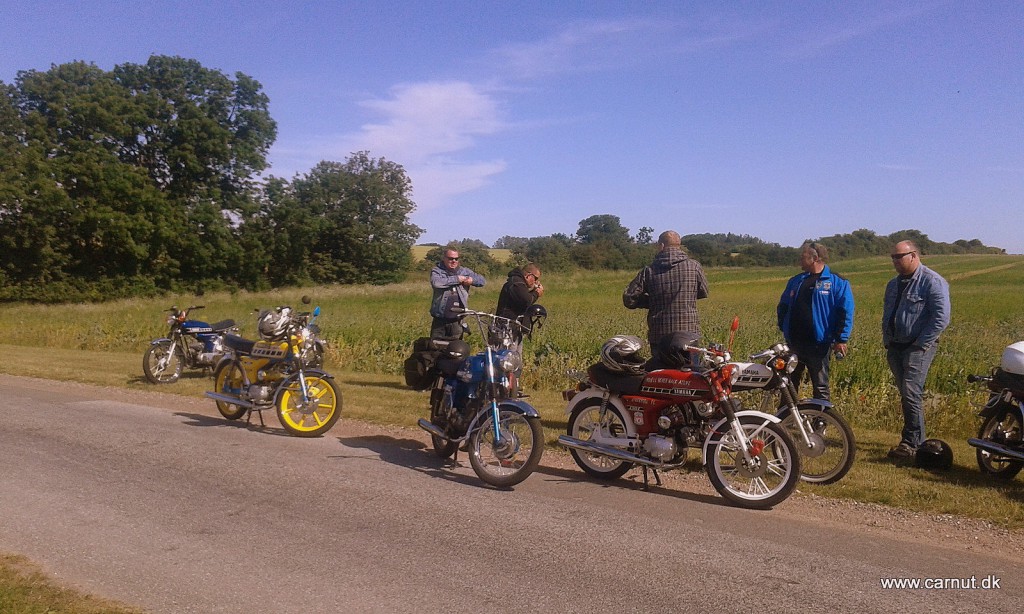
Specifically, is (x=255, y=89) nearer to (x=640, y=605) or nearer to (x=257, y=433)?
(x=257, y=433)

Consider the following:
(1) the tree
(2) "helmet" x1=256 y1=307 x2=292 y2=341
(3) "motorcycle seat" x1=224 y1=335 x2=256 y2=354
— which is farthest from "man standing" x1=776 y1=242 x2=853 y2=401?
(1) the tree

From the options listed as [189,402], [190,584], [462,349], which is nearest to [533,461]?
[462,349]

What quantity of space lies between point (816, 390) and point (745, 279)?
4730cm

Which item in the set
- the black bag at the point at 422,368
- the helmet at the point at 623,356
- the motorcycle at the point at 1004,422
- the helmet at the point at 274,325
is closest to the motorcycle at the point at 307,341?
the helmet at the point at 274,325

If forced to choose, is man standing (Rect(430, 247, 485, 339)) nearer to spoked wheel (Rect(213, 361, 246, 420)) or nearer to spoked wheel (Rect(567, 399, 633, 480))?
spoked wheel (Rect(567, 399, 633, 480))

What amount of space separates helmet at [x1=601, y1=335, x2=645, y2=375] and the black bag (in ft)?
5.85

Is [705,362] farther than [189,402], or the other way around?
[189,402]

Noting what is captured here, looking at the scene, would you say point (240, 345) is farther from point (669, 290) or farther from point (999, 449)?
point (999, 449)

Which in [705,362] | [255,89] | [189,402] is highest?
[255,89]

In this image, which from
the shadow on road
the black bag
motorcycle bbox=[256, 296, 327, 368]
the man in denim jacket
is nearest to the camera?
the shadow on road

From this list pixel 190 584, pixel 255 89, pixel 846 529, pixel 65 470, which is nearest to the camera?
pixel 190 584

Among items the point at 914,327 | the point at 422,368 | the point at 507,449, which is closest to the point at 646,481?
the point at 507,449

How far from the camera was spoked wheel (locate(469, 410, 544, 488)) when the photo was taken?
6.25 meters

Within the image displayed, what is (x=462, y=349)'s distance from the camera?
283 inches
